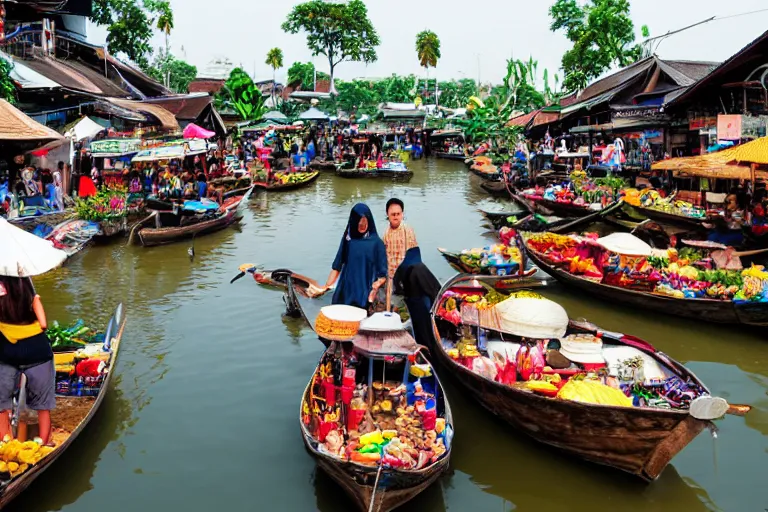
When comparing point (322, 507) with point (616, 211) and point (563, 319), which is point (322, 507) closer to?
point (563, 319)

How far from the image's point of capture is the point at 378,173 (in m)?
29.4

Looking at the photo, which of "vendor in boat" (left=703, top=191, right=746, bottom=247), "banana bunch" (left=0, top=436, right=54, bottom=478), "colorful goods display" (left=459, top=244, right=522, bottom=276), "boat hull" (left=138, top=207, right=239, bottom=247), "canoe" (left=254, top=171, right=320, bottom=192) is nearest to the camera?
"banana bunch" (left=0, top=436, right=54, bottom=478)

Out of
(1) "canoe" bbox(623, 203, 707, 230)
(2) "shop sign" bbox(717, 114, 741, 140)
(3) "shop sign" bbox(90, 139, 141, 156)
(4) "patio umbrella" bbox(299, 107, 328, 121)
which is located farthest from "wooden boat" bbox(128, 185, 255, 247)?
(4) "patio umbrella" bbox(299, 107, 328, 121)

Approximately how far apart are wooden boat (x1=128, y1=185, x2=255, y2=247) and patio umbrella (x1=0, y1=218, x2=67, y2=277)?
934 cm

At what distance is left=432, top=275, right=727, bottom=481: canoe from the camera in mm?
4887

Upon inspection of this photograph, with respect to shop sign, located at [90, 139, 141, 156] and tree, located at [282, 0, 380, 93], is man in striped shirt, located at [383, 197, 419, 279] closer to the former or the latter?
shop sign, located at [90, 139, 141, 156]

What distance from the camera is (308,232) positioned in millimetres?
17344

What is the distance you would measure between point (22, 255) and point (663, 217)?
1140 cm

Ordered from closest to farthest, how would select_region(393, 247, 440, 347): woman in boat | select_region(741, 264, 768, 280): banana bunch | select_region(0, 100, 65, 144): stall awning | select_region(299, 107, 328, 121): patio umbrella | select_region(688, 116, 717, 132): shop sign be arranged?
select_region(393, 247, 440, 347): woman in boat
select_region(741, 264, 768, 280): banana bunch
select_region(0, 100, 65, 144): stall awning
select_region(688, 116, 717, 132): shop sign
select_region(299, 107, 328, 121): patio umbrella

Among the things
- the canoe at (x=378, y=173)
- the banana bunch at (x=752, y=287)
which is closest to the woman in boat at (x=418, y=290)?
the banana bunch at (x=752, y=287)

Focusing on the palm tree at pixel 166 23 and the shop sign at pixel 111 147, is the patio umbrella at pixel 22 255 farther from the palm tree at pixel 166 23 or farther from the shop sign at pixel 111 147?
the palm tree at pixel 166 23

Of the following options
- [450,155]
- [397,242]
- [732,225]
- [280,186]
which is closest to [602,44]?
[450,155]

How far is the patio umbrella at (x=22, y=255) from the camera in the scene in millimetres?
4816

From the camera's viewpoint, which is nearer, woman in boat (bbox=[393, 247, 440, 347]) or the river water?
the river water
